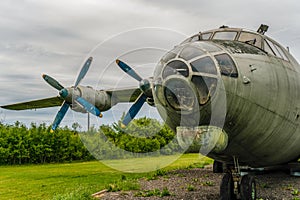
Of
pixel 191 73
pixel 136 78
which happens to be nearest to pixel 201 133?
pixel 191 73

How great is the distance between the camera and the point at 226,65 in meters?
6.52

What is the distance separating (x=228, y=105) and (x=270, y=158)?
316cm

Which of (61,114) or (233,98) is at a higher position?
(61,114)

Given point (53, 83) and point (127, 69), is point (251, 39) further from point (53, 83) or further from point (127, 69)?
point (53, 83)

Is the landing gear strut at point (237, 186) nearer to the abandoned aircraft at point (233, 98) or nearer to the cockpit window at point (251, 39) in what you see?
the abandoned aircraft at point (233, 98)

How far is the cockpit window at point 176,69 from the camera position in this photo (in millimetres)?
6082

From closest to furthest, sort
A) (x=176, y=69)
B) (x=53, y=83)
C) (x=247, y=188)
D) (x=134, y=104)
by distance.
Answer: (x=176, y=69) → (x=247, y=188) → (x=134, y=104) → (x=53, y=83)

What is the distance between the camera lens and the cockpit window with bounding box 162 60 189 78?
6.08 metres

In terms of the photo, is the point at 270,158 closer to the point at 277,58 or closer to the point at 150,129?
the point at 277,58

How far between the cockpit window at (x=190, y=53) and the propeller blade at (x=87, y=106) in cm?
758

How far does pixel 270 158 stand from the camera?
8852 mm

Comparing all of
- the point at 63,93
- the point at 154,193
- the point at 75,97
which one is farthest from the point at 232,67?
the point at 63,93

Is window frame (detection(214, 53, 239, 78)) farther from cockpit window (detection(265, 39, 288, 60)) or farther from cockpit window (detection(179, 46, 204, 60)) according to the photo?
cockpit window (detection(265, 39, 288, 60))

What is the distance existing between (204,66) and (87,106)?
795cm
